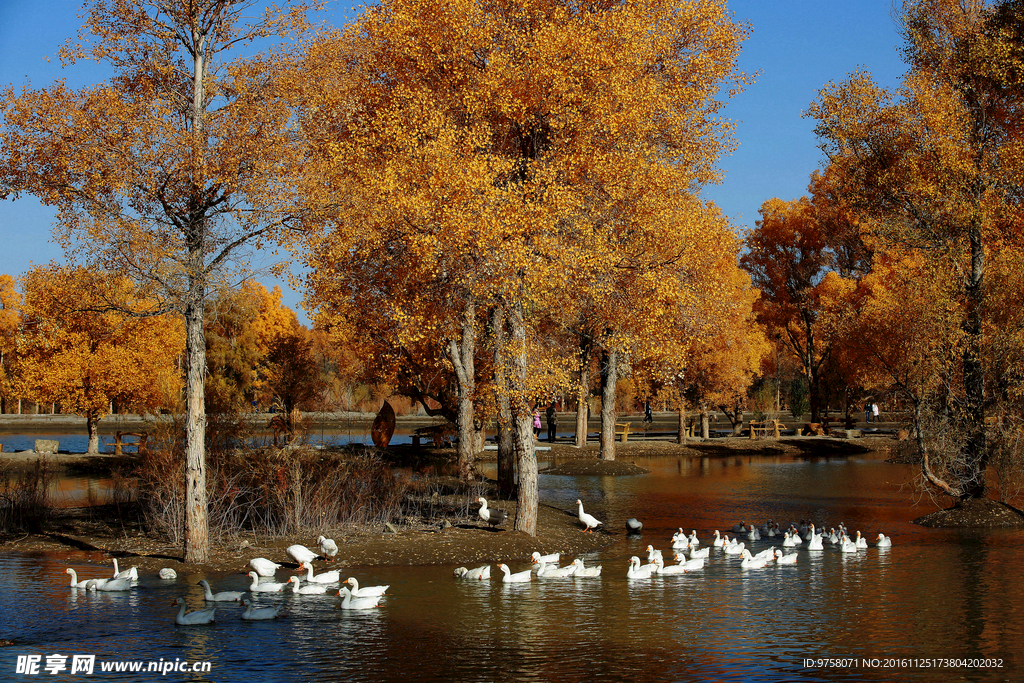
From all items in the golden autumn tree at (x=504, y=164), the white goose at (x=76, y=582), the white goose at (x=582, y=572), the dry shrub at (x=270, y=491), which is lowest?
the white goose at (x=582, y=572)

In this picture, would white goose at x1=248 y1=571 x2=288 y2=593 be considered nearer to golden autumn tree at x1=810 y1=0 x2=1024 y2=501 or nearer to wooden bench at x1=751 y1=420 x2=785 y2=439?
golden autumn tree at x1=810 y1=0 x2=1024 y2=501

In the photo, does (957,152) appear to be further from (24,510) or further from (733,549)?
(24,510)

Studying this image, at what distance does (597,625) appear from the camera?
11875 millimetres

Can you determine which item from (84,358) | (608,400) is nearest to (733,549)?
(608,400)

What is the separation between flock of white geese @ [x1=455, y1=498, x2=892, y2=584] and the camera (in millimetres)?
14981

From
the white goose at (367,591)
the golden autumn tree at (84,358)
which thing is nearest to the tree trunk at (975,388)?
the white goose at (367,591)

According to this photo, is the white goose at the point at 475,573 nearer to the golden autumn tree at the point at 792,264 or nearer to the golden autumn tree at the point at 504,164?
the golden autumn tree at the point at 504,164

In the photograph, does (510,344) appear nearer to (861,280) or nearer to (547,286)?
(547,286)

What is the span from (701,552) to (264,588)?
8.46 m

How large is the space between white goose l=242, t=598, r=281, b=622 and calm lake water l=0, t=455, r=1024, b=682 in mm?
236

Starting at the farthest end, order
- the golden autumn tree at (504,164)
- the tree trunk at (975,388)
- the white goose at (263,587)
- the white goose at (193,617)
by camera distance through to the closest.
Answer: the tree trunk at (975,388) → the golden autumn tree at (504,164) → the white goose at (263,587) → the white goose at (193,617)

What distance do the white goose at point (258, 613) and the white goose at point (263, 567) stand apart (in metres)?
1.98

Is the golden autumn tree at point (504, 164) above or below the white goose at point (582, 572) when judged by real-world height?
above

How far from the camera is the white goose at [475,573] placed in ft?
48.9
